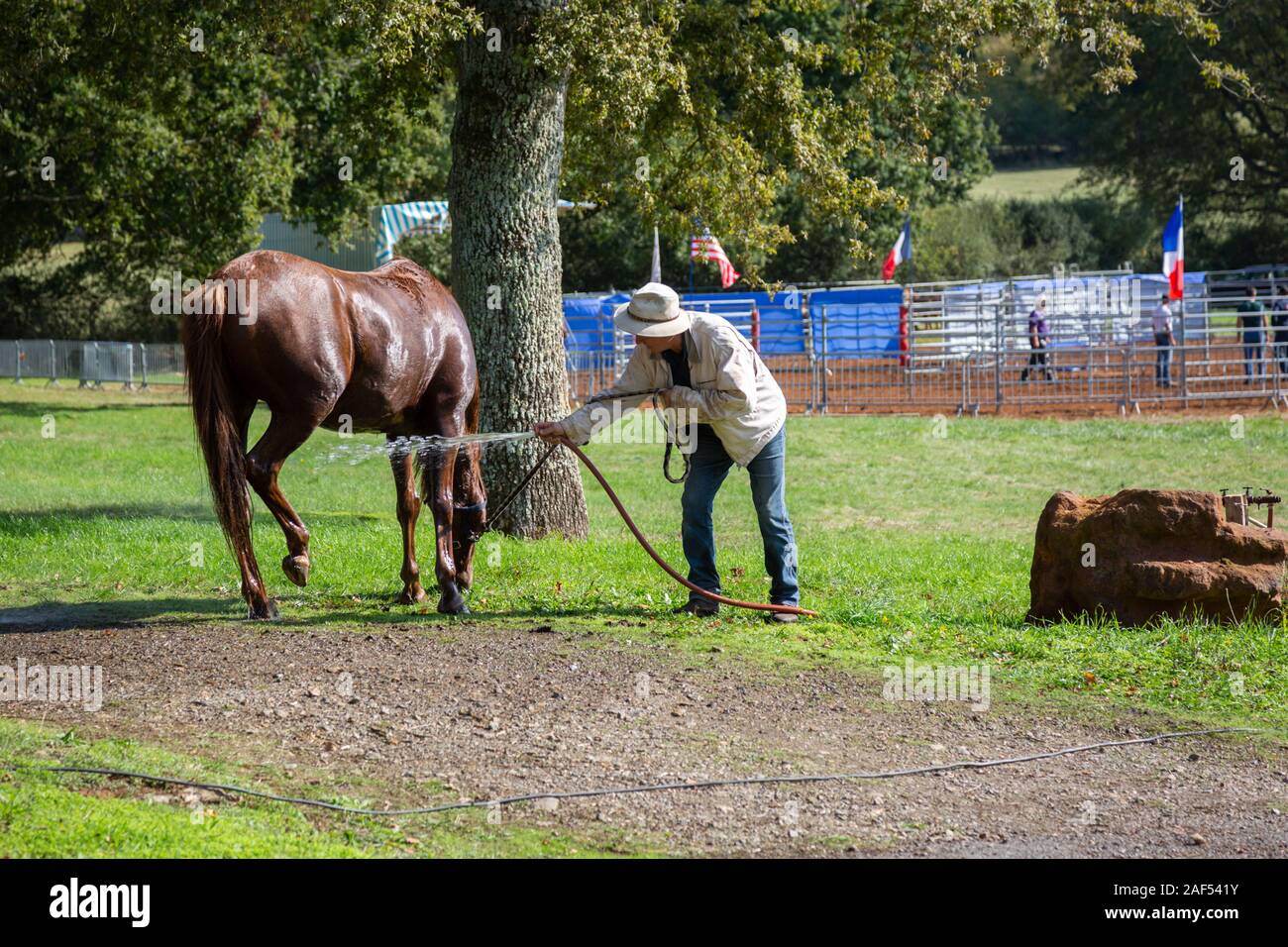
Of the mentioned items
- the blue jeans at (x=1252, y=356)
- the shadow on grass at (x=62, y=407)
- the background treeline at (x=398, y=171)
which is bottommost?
the shadow on grass at (x=62, y=407)

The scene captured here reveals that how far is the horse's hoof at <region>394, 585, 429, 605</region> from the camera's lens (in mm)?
9078

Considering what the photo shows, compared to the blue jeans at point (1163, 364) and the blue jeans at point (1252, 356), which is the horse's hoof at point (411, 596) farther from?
the blue jeans at point (1252, 356)

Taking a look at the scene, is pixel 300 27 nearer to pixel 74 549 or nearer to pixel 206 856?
pixel 74 549

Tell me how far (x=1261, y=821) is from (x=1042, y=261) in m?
55.4

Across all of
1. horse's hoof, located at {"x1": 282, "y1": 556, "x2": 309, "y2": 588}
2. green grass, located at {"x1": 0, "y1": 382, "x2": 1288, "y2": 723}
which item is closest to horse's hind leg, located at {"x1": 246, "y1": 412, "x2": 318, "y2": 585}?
horse's hoof, located at {"x1": 282, "y1": 556, "x2": 309, "y2": 588}

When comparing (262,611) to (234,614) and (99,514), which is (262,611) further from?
(99,514)

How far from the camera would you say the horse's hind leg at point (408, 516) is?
29.5ft

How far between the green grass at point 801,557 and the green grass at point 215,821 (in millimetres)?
2703

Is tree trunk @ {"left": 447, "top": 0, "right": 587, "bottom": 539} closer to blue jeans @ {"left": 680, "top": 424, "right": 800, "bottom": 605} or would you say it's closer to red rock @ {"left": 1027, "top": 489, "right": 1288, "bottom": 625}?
blue jeans @ {"left": 680, "top": 424, "right": 800, "bottom": 605}

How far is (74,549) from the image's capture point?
11.0m

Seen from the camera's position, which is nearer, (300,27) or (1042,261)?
(300,27)

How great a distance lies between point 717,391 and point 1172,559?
9.53 feet

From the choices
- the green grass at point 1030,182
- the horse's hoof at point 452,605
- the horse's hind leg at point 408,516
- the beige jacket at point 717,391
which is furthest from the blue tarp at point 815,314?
the green grass at point 1030,182
